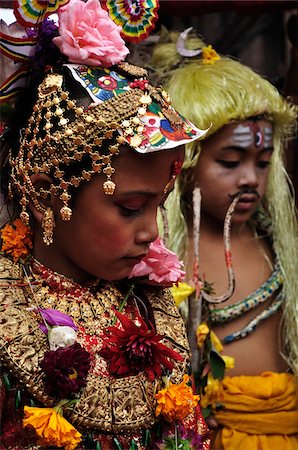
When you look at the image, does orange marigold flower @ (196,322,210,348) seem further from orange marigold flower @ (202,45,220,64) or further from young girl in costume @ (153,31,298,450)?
orange marigold flower @ (202,45,220,64)

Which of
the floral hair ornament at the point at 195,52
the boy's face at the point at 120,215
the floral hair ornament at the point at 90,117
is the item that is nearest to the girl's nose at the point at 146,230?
the boy's face at the point at 120,215

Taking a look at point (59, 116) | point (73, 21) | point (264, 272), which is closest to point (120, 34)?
point (73, 21)

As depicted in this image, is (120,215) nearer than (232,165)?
Yes

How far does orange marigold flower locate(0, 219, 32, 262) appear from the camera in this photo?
1562 millimetres

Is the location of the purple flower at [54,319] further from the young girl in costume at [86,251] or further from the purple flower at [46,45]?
the purple flower at [46,45]

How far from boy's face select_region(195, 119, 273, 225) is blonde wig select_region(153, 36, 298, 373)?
31 mm

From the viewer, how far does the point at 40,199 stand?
1.51 meters

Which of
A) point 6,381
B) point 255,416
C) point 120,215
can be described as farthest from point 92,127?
point 255,416

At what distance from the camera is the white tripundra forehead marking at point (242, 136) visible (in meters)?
2.35

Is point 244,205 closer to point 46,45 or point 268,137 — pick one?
point 268,137

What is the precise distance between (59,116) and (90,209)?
18cm

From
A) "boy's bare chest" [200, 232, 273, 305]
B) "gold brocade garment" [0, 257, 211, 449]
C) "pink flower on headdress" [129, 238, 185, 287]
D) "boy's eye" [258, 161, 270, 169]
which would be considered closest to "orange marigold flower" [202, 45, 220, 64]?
"boy's eye" [258, 161, 270, 169]

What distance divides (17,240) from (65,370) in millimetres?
306

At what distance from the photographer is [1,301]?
146cm
